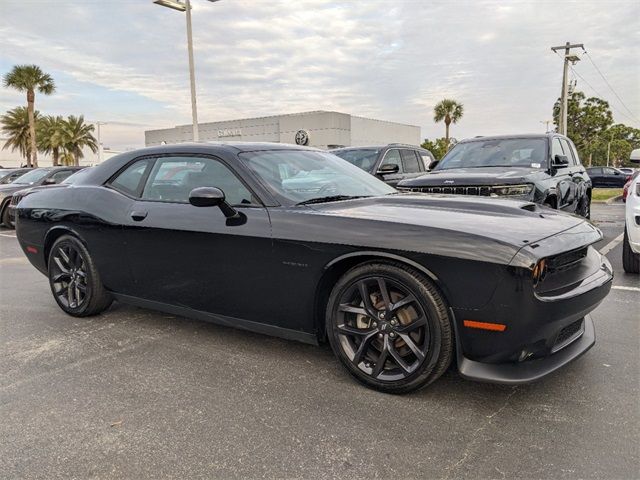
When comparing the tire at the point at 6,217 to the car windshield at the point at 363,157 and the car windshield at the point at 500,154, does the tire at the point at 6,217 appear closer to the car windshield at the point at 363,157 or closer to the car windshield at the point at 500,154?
the car windshield at the point at 363,157

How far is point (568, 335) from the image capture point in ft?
9.58

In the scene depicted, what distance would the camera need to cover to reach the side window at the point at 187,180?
3467mm

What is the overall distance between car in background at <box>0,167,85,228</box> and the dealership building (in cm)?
2907

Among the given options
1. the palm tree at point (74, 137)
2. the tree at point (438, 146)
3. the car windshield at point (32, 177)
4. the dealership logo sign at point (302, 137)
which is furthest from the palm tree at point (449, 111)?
the car windshield at point (32, 177)

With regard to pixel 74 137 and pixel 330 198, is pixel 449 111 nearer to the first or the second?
pixel 74 137

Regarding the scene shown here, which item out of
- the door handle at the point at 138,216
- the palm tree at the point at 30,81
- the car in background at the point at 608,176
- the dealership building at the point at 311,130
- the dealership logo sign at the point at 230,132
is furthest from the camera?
the dealership logo sign at the point at 230,132

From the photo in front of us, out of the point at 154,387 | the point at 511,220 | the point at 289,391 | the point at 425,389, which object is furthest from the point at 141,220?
the point at 511,220

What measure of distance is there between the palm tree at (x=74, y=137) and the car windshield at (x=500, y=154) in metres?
49.6

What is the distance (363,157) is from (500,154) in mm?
2745

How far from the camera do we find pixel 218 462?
2.27 metres

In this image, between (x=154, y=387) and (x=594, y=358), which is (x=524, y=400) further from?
(x=154, y=387)

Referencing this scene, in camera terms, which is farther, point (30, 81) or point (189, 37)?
point (30, 81)

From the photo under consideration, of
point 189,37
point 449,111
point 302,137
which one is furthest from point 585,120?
point 189,37

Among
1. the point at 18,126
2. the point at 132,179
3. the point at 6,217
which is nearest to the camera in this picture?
the point at 132,179
